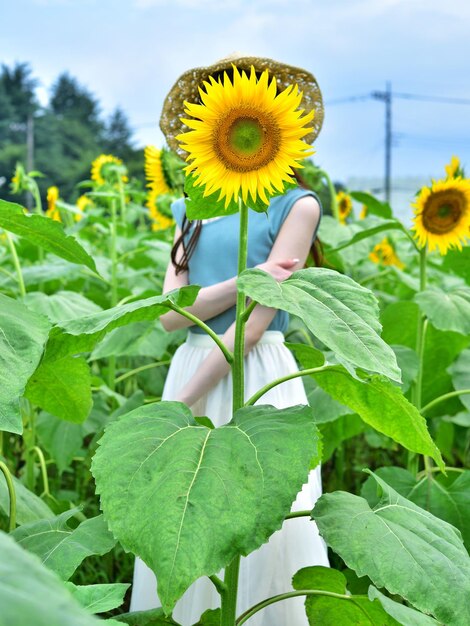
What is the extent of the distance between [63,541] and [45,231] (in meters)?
0.40

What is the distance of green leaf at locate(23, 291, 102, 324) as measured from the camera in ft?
6.85

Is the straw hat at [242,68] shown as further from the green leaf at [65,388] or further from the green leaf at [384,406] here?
the green leaf at [384,406]

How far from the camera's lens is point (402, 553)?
39.6 inches

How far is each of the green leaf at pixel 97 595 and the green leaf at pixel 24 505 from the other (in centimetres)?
56

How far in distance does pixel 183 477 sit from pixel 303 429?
0.51 ft

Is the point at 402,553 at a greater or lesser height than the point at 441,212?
lesser

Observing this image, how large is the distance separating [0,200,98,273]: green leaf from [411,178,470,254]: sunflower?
1.01 metres

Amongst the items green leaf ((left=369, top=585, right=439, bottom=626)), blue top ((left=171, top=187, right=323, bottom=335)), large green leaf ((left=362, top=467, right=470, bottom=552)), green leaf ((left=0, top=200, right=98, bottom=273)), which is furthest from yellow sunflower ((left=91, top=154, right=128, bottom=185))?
green leaf ((left=369, top=585, right=439, bottom=626))

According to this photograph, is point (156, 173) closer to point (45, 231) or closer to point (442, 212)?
point (442, 212)

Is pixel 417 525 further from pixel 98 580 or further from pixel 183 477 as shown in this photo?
pixel 98 580

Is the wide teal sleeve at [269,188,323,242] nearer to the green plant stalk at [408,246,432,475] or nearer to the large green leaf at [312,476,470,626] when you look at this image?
the green plant stalk at [408,246,432,475]

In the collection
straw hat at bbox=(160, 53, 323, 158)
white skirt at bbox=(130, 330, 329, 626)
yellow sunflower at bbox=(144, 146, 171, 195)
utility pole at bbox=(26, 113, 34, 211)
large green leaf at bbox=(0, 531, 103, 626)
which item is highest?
utility pole at bbox=(26, 113, 34, 211)

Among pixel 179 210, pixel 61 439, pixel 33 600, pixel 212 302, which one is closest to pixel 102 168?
pixel 61 439

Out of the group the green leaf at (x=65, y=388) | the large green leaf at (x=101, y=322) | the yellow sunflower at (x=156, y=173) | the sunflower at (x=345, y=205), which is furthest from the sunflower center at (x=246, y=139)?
the sunflower at (x=345, y=205)
